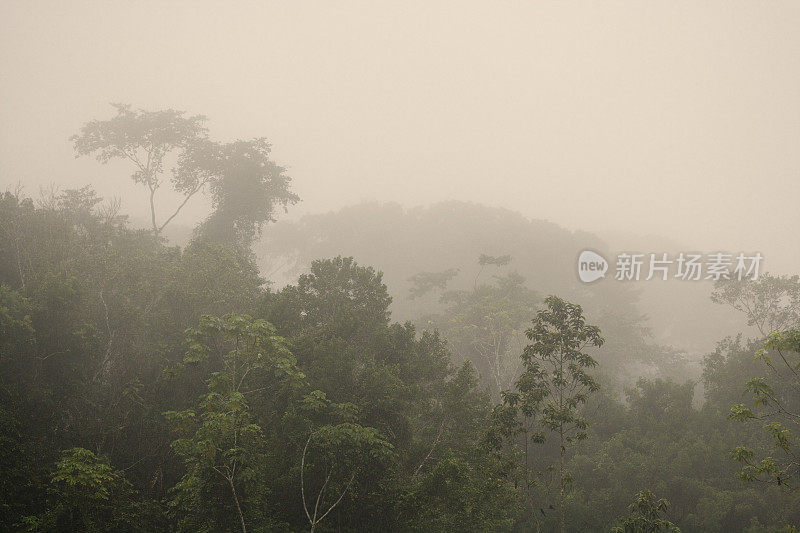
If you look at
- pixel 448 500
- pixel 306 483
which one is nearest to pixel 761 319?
pixel 448 500

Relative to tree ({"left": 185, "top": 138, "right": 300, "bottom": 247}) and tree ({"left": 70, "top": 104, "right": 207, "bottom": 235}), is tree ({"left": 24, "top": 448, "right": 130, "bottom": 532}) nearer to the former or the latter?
tree ({"left": 185, "top": 138, "right": 300, "bottom": 247})

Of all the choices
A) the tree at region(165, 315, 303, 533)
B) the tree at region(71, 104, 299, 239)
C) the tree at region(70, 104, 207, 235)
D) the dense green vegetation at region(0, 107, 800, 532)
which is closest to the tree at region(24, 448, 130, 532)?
the dense green vegetation at region(0, 107, 800, 532)

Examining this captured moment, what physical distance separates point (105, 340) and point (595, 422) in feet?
70.6

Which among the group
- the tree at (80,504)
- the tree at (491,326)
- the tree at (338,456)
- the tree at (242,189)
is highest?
the tree at (242,189)

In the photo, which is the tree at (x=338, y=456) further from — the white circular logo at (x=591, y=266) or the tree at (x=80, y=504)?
the white circular logo at (x=591, y=266)

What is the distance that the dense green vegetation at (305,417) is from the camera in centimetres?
893

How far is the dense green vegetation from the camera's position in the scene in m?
8.93

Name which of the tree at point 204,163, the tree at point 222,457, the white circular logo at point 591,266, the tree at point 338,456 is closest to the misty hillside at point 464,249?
the white circular logo at point 591,266

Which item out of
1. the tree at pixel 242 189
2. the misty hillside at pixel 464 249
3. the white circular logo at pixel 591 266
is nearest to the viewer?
the tree at pixel 242 189

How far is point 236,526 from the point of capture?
8766mm

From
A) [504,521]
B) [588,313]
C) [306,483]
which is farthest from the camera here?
[588,313]

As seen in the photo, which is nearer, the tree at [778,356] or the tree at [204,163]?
the tree at [778,356]

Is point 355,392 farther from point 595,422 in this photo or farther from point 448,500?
point 595,422

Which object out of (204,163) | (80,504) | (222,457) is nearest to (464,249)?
(204,163)
